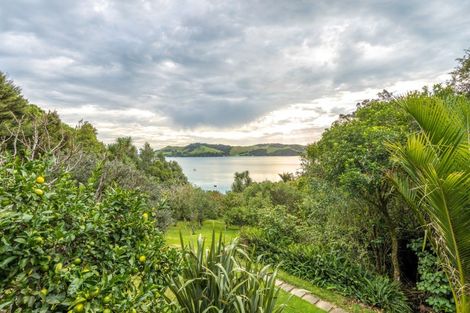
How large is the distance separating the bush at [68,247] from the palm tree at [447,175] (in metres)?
2.55

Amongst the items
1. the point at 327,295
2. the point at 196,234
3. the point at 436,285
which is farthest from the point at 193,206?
the point at 436,285

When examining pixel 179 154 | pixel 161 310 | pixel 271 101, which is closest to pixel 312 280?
pixel 161 310

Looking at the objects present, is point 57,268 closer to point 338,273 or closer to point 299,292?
point 299,292

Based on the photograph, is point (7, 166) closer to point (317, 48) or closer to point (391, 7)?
point (391, 7)

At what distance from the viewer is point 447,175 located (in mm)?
2377

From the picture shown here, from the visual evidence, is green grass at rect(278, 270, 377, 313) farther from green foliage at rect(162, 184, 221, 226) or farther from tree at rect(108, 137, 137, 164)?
tree at rect(108, 137, 137, 164)

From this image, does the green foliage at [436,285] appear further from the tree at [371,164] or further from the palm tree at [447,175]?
the palm tree at [447,175]

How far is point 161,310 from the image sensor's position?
1509 millimetres

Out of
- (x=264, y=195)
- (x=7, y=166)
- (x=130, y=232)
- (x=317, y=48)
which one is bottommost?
(x=264, y=195)

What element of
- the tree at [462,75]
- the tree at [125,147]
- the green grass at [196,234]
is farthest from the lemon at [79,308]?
the tree at [125,147]

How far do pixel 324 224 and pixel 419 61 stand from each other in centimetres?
580

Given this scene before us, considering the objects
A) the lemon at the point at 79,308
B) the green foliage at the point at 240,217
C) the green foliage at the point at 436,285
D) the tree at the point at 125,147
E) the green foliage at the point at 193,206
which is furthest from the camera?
the tree at the point at 125,147

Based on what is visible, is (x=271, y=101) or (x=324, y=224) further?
(x=271, y=101)

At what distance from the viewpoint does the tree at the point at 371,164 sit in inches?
159
